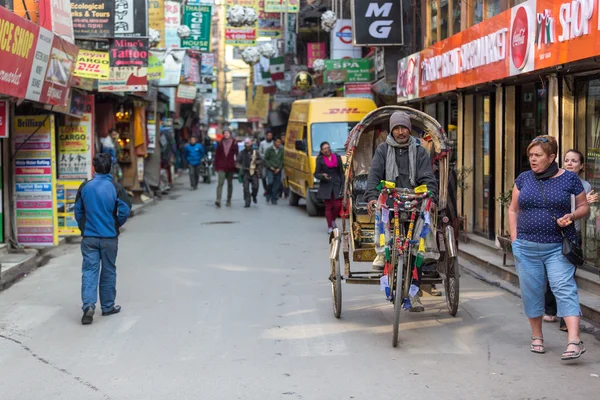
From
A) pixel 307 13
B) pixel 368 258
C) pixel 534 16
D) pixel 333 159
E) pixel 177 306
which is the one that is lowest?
pixel 177 306

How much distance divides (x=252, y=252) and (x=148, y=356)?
6.73m

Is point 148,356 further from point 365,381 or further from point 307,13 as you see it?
point 307,13

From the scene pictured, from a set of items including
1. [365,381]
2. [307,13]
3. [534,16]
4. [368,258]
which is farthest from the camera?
[307,13]

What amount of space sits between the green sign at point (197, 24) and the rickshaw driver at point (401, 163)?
1938 cm

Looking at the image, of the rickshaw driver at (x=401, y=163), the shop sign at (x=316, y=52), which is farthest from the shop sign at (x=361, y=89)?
the rickshaw driver at (x=401, y=163)

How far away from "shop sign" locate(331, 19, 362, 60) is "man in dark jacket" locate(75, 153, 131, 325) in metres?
18.5

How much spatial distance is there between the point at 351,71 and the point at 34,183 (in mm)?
12877

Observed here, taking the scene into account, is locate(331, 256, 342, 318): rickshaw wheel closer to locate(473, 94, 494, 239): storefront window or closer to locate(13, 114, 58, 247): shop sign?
locate(473, 94, 494, 239): storefront window

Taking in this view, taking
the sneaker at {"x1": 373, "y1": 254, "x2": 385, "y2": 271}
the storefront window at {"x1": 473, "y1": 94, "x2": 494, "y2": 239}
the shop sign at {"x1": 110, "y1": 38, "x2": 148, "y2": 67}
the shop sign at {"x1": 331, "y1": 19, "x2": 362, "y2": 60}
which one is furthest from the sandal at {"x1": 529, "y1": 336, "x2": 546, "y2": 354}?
the shop sign at {"x1": 331, "y1": 19, "x2": 362, "y2": 60}

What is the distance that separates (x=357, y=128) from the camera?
8898 mm

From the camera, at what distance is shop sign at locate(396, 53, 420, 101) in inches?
685

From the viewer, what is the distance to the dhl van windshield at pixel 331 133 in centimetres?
2009

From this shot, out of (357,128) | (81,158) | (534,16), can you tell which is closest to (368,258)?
(357,128)

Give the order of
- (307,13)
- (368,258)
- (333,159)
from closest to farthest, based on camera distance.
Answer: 1. (368,258)
2. (333,159)
3. (307,13)
